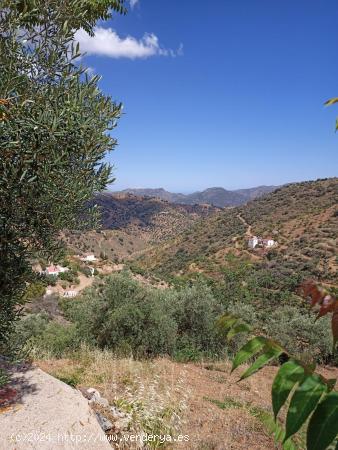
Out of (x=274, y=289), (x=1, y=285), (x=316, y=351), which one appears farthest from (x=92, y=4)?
(x=274, y=289)

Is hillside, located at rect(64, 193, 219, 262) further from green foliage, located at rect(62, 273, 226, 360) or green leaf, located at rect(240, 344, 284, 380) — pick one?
green leaf, located at rect(240, 344, 284, 380)

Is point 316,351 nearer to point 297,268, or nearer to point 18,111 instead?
point 18,111

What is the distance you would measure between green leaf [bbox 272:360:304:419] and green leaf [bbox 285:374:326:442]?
0.03m

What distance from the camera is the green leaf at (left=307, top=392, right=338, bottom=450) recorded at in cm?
98

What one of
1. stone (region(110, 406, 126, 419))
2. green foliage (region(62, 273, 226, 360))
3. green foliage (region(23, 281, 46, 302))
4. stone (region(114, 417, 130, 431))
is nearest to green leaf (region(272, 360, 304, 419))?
A: green foliage (region(23, 281, 46, 302))

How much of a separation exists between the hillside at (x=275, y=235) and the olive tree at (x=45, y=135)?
4578cm

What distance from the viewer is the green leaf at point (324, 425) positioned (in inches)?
38.6

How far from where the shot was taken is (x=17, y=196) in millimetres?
3883

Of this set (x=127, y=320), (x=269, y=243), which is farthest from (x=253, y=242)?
(x=127, y=320)

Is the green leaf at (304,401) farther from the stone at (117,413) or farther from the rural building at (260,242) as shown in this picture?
the rural building at (260,242)

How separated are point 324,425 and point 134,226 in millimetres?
159948

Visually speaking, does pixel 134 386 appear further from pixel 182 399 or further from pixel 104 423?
pixel 104 423

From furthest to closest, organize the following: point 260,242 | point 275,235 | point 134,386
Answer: point 275,235 → point 260,242 → point 134,386

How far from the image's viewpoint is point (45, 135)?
3.77 meters
